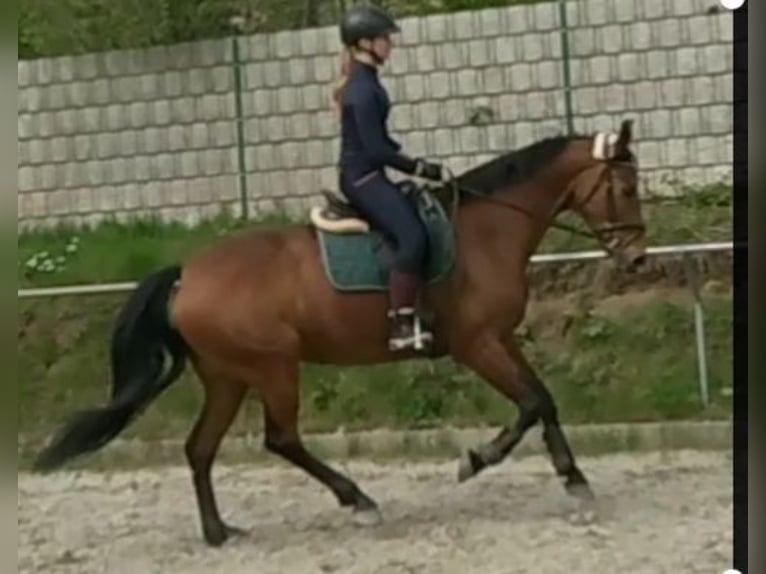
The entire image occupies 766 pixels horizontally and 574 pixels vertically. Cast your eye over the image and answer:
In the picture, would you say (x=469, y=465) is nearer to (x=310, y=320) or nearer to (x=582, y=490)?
(x=582, y=490)

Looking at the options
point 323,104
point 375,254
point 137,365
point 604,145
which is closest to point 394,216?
point 375,254

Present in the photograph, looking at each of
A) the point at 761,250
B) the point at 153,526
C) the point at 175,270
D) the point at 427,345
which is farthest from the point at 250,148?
the point at 761,250

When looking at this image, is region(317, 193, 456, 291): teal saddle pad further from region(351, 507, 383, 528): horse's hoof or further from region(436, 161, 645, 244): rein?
region(351, 507, 383, 528): horse's hoof

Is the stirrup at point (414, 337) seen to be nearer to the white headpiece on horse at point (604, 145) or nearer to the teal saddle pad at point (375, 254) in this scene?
the teal saddle pad at point (375, 254)

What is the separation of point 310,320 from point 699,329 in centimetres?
49

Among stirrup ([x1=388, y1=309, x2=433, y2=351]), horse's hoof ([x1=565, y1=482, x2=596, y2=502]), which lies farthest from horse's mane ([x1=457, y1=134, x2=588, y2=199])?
horse's hoof ([x1=565, y1=482, x2=596, y2=502])

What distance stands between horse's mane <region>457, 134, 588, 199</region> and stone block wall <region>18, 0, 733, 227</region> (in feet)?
0.05

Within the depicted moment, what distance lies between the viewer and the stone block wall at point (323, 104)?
2.21 m

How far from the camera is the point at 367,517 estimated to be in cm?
226

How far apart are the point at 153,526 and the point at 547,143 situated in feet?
2.33

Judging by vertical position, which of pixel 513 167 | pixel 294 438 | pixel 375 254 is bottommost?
pixel 294 438

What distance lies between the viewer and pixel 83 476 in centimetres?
229

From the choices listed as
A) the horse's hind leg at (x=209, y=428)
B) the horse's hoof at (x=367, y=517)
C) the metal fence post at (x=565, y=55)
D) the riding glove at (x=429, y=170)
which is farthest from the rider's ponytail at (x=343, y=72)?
the horse's hoof at (x=367, y=517)

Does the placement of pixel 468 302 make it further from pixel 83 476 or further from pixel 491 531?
pixel 83 476
